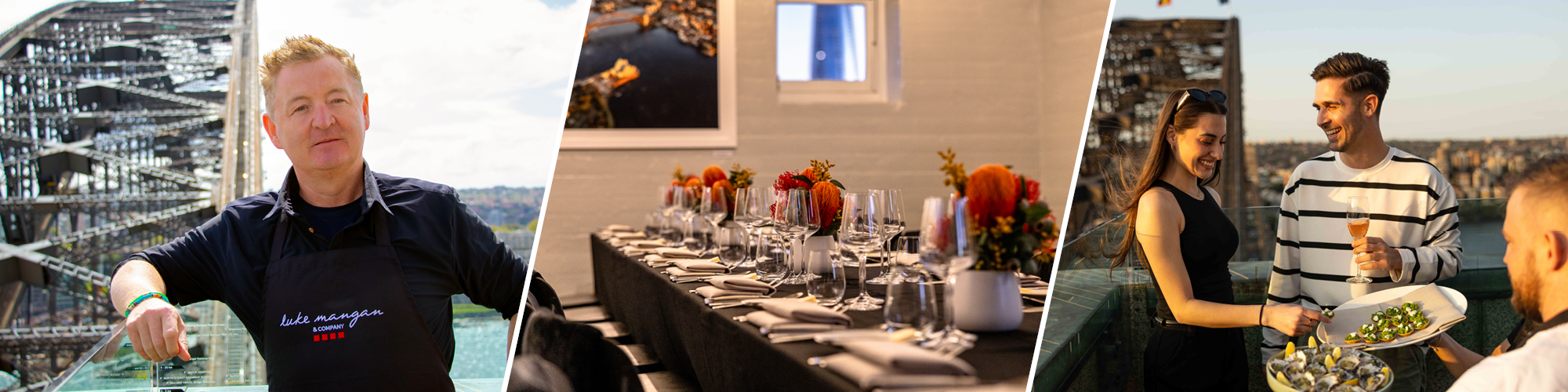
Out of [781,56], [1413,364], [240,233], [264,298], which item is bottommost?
[1413,364]

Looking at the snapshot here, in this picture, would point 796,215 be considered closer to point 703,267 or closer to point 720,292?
point 720,292

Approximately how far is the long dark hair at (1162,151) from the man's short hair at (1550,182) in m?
0.44

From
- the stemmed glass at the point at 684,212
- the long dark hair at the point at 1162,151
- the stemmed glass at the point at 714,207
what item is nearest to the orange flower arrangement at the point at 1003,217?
the long dark hair at the point at 1162,151

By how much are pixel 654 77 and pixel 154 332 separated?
10.00 feet

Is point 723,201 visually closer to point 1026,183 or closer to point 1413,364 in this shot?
point 1026,183

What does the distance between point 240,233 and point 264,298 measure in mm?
140

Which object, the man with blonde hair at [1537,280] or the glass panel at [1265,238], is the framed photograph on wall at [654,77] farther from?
the man with blonde hair at [1537,280]

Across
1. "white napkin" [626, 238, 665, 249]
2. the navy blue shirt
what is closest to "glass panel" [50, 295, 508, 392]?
the navy blue shirt

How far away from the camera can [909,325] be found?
996 mm

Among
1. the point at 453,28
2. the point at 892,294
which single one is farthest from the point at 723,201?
the point at 453,28

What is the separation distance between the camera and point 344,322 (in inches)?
54.7

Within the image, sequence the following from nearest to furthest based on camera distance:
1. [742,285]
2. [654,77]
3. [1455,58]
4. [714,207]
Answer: [742,285], [1455,58], [714,207], [654,77]

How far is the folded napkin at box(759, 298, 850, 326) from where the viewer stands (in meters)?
1.16

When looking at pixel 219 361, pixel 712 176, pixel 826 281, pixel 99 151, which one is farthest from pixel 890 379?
pixel 99 151
